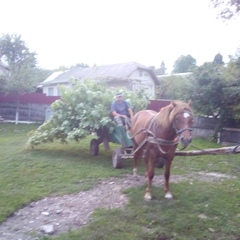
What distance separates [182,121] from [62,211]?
238 centimetres

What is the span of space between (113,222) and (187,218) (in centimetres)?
109

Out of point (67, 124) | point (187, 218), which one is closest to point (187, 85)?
point (67, 124)

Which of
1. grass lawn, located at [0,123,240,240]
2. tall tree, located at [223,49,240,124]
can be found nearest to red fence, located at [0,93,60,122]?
grass lawn, located at [0,123,240,240]

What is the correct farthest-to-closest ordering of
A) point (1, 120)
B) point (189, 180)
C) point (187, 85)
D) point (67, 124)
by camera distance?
1. point (1, 120)
2. point (187, 85)
3. point (67, 124)
4. point (189, 180)

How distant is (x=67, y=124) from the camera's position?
10055 millimetres

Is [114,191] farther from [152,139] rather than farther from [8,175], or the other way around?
[8,175]

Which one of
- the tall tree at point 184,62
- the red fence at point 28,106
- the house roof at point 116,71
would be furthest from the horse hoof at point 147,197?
the tall tree at point 184,62

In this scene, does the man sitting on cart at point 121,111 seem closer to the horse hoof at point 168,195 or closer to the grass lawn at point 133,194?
the grass lawn at point 133,194

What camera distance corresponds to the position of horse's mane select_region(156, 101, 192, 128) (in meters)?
5.67

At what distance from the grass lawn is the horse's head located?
3.80 ft

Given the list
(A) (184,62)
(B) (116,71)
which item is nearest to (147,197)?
(B) (116,71)

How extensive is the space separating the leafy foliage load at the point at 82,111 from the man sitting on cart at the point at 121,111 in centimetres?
28

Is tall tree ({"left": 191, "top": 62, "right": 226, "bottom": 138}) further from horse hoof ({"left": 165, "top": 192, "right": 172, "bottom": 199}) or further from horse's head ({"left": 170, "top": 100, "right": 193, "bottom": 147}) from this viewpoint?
horse's head ({"left": 170, "top": 100, "right": 193, "bottom": 147})

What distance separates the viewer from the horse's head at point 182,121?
5.33m
